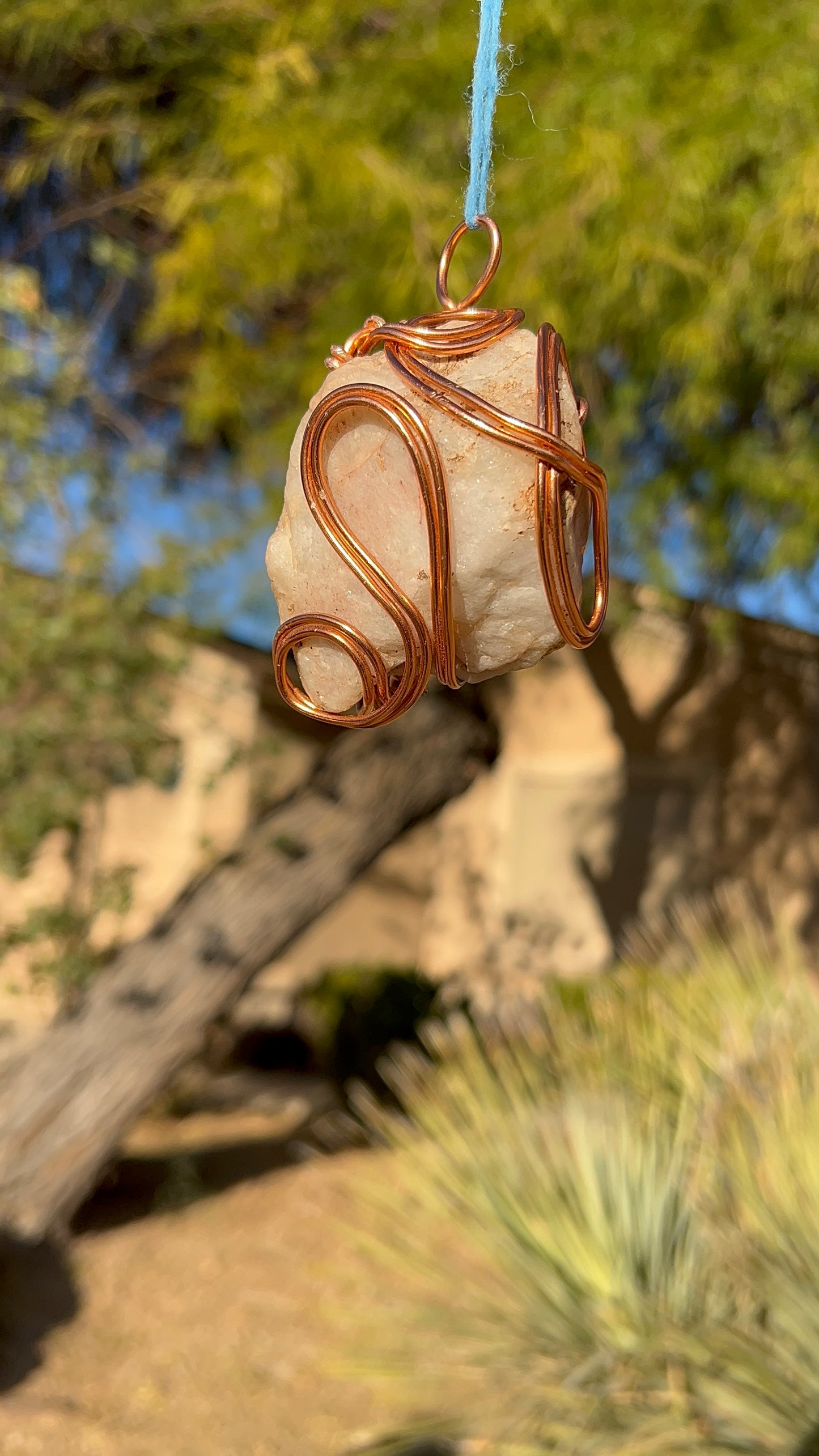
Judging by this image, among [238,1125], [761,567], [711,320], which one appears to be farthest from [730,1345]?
[238,1125]

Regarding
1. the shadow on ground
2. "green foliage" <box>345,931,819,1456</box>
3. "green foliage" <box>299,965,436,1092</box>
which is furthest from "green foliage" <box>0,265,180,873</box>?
"green foliage" <box>299,965,436,1092</box>

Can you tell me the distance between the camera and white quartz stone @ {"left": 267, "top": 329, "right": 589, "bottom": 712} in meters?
0.88

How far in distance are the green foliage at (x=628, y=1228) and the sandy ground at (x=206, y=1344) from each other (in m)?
0.32

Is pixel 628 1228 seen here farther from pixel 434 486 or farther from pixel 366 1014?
pixel 366 1014

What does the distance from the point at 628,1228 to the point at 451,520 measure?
1904mm

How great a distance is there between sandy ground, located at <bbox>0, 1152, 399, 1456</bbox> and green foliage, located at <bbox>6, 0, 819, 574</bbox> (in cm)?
266

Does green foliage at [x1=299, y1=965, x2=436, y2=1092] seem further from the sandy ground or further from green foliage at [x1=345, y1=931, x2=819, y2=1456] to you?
green foliage at [x1=345, y1=931, x2=819, y2=1456]

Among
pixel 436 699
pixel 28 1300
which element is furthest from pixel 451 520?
pixel 28 1300

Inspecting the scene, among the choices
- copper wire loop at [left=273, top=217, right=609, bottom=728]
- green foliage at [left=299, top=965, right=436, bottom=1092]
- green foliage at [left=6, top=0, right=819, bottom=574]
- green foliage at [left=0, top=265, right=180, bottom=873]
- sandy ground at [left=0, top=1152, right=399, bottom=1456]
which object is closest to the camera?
copper wire loop at [left=273, top=217, right=609, bottom=728]

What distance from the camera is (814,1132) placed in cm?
229

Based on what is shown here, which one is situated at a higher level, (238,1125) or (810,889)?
(238,1125)

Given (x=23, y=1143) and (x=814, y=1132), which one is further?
(x=23, y=1143)

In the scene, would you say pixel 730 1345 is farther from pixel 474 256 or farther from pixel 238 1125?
pixel 238 1125

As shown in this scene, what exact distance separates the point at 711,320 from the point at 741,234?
9.5 inches
